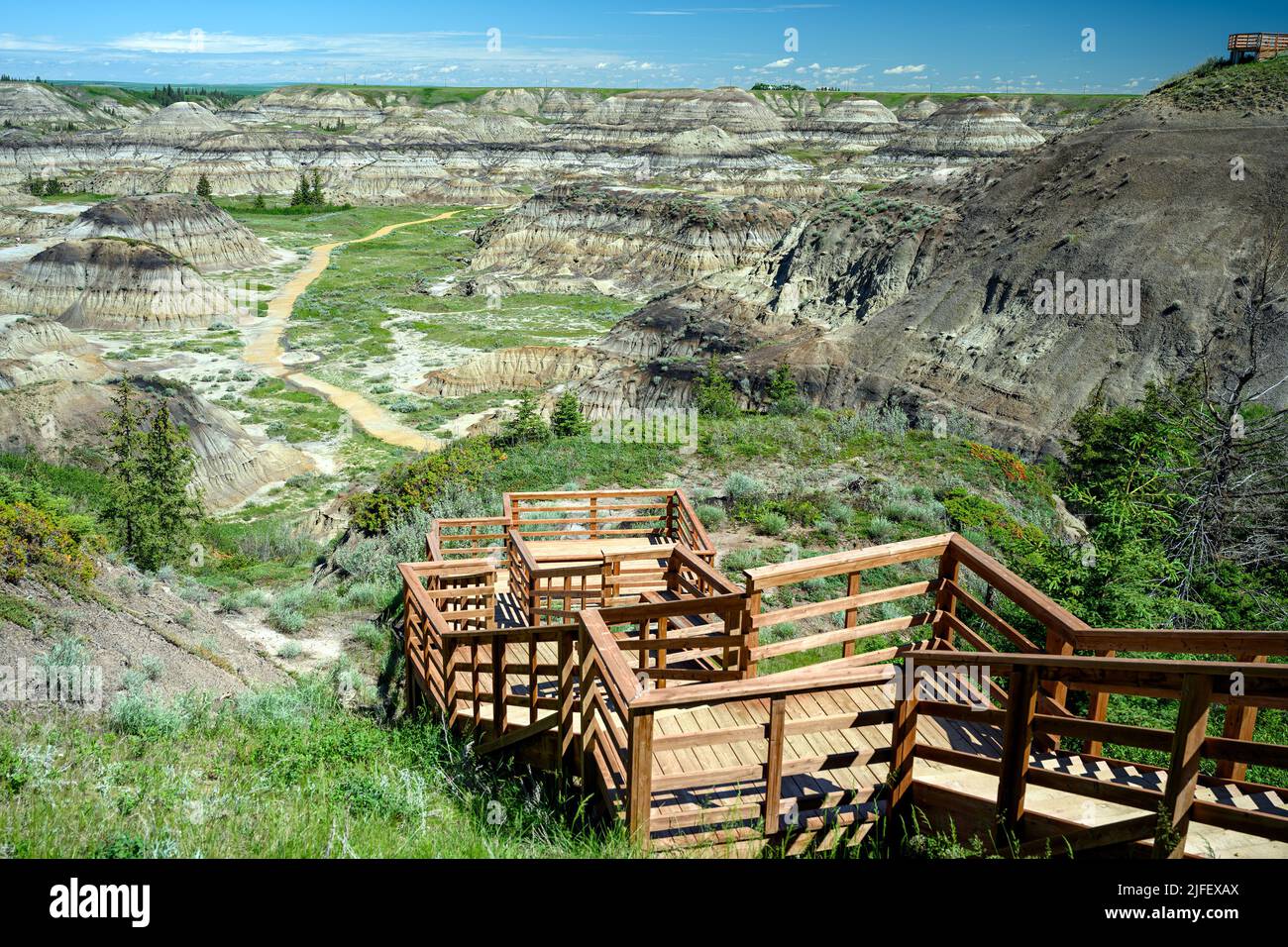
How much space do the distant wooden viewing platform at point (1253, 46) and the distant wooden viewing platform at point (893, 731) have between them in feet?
166

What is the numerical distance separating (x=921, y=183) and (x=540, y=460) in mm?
41903

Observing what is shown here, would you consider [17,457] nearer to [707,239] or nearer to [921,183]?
[921,183]

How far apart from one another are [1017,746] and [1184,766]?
94 cm

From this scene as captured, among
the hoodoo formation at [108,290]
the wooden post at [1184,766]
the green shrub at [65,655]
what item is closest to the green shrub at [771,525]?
the green shrub at [65,655]

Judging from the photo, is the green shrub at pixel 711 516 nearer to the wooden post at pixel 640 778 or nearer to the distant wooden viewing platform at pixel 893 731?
the distant wooden viewing platform at pixel 893 731

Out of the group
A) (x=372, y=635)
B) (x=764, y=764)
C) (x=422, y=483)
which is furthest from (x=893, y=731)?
(x=422, y=483)

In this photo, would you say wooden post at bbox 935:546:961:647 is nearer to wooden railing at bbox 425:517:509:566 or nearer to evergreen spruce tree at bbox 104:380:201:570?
wooden railing at bbox 425:517:509:566

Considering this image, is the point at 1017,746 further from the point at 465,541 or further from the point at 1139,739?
the point at 465,541

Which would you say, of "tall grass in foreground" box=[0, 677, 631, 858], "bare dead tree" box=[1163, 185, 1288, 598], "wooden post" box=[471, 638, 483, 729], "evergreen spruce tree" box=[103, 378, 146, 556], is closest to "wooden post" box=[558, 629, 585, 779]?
"tall grass in foreground" box=[0, 677, 631, 858]

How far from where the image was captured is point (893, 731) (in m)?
6.49

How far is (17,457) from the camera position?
32.1m

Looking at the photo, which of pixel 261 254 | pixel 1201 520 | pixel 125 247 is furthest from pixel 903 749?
pixel 261 254

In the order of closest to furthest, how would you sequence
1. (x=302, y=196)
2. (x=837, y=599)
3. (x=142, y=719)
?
1. (x=837, y=599)
2. (x=142, y=719)
3. (x=302, y=196)

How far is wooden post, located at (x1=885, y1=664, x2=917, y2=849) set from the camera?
612cm
